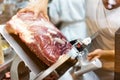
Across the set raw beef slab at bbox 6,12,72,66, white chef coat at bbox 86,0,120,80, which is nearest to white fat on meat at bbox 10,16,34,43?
raw beef slab at bbox 6,12,72,66

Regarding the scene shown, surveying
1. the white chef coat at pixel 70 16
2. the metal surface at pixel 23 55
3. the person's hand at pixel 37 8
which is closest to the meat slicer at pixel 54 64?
the metal surface at pixel 23 55

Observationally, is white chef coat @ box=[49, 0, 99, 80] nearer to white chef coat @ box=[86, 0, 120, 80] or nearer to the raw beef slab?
white chef coat @ box=[86, 0, 120, 80]

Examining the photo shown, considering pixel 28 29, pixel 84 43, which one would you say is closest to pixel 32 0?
pixel 28 29

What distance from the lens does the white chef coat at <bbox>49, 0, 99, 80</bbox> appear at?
1.05 meters

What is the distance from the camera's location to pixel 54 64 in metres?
0.59

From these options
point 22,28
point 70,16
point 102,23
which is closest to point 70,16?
point 70,16

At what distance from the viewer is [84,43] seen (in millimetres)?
610

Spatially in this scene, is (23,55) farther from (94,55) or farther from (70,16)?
(70,16)

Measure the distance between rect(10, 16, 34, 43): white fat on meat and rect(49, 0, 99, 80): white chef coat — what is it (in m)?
0.39

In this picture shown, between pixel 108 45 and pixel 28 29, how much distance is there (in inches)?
13.9

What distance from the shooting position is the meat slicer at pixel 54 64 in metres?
0.58

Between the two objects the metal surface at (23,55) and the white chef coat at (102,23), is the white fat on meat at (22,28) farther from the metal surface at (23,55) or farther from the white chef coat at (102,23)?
the white chef coat at (102,23)

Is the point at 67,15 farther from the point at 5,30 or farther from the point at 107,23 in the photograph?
the point at 5,30

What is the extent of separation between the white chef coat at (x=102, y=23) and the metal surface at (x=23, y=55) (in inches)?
10.1
